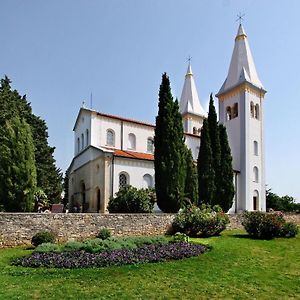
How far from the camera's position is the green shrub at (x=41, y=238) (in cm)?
1711

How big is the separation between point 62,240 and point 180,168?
10.9 m

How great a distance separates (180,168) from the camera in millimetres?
26781

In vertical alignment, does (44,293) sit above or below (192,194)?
below

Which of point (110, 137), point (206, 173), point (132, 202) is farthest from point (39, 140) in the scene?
point (206, 173)

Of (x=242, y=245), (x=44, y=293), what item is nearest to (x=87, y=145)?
(x=242, y=245)

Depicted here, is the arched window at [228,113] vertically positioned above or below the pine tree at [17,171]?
above

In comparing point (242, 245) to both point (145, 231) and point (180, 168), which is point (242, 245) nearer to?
point (145, 231)

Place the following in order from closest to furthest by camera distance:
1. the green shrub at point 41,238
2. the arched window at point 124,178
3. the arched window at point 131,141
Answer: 1. the green shrub at point 41,238
2. the arched window at point 124,178
3. the arched window at point 131,141

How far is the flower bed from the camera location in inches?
505

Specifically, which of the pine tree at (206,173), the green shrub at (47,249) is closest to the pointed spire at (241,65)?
the pine tree at (206,173)

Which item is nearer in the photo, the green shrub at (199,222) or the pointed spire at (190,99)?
the green shrub at (199,222)

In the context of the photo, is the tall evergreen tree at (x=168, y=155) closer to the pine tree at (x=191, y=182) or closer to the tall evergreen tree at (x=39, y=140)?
the pine tree at (x=191, y=182)

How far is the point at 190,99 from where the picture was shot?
58.2 metres

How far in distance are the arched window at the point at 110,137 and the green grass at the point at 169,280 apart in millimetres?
24296
